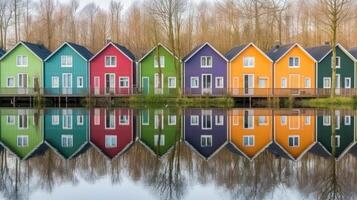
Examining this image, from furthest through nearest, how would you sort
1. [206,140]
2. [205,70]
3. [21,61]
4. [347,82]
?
[21,61] < [347,82] < [205,70] < [206,140]

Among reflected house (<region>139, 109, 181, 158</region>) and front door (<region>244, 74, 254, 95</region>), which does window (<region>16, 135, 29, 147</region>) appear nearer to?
reflected house (<region>139, 109, 181, 158</region>)

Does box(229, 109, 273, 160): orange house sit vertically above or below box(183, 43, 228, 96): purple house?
below

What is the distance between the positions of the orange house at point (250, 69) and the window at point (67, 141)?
32.5 metres

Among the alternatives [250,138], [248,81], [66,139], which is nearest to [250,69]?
[248,81]

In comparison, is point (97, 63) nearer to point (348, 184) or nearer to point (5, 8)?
point (5, 8)

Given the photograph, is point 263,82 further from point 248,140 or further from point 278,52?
point 248,140

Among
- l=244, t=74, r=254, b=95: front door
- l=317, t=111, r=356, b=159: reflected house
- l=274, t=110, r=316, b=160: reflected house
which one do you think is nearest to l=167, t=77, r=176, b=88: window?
l=244, t=74, r=254, b=95: front door

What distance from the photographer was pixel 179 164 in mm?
11617

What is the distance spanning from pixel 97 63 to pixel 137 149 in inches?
1422

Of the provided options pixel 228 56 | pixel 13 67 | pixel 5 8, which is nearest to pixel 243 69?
pixel 228 56

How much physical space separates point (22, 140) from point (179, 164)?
7.29 meters

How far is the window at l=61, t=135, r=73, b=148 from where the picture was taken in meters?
15.0

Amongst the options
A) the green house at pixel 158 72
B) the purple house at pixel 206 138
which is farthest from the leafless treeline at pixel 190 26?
the purple house at pixel 206 138

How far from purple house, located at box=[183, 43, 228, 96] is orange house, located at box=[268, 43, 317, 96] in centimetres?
552
